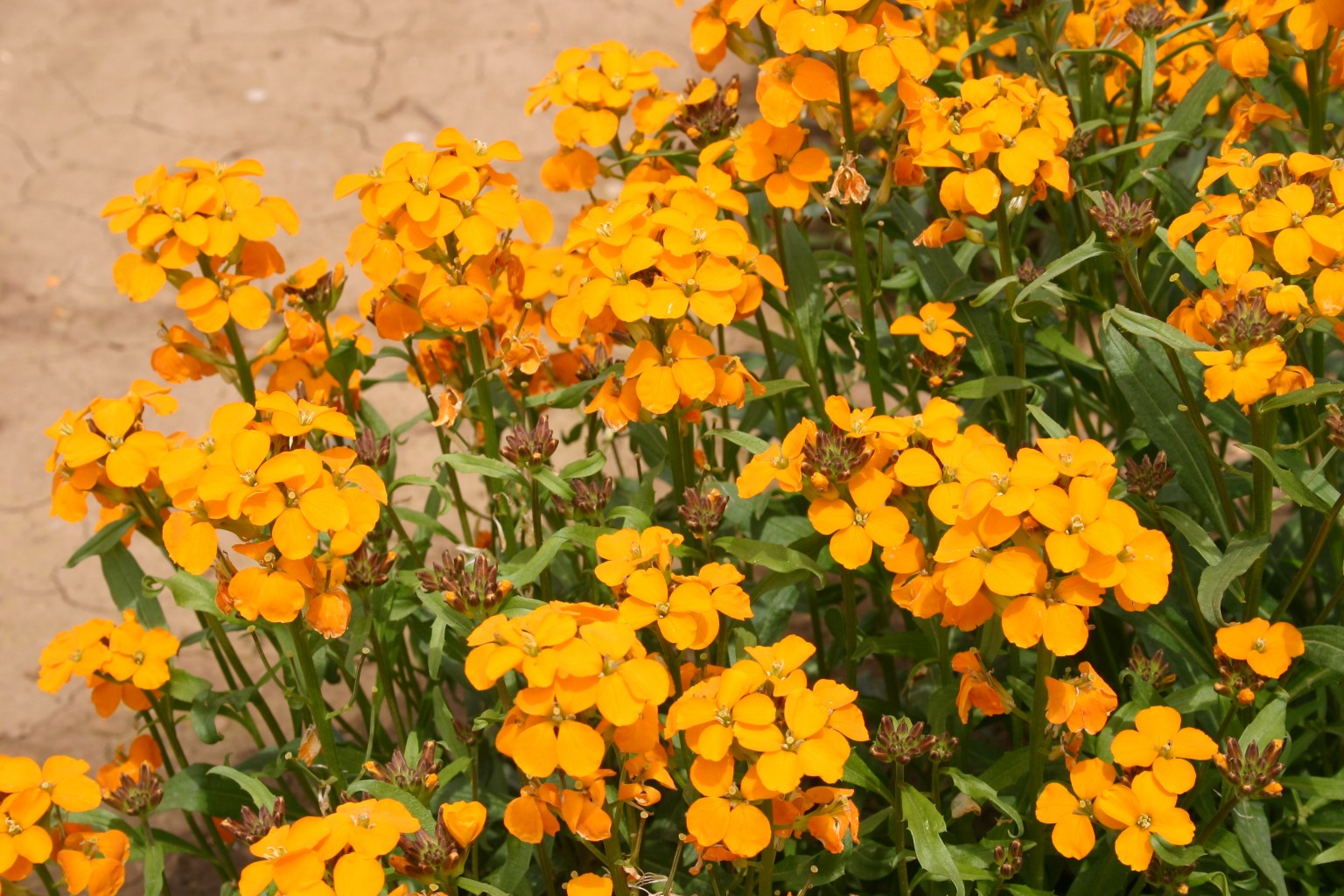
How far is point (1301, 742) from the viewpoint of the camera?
230 cm

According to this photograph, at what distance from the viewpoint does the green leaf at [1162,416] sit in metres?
2.23

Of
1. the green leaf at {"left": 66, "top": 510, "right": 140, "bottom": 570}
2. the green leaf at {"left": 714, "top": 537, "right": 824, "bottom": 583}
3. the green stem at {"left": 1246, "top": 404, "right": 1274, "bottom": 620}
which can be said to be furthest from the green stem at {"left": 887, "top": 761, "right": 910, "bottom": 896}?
the green leaf at {"left": 66, "top": 510, "right": 140, "bottom": 570}

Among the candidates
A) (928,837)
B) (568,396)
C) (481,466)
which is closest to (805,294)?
(568,396)

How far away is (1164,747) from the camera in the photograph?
1930 mm

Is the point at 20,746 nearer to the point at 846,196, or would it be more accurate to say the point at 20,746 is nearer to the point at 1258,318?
the point at 846,196

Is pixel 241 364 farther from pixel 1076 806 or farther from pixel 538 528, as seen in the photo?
pixel 1076 806

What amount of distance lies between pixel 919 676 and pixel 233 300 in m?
1.60

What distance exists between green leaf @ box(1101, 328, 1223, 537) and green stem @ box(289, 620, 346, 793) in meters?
1.43

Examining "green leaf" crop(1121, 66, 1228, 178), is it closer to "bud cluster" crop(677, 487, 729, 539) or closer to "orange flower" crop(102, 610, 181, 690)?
"bud cluster" crop(677, 487, 729, 539)

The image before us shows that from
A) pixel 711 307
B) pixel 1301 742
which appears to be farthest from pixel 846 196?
pixel 1301 742

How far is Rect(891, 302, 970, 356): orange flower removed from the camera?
2.40m

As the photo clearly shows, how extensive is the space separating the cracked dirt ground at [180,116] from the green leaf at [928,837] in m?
3.48

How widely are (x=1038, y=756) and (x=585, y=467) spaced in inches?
35.3

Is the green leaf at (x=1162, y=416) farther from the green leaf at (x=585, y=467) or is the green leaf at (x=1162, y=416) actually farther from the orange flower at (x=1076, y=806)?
the green leaf at (x=585, y=467)
